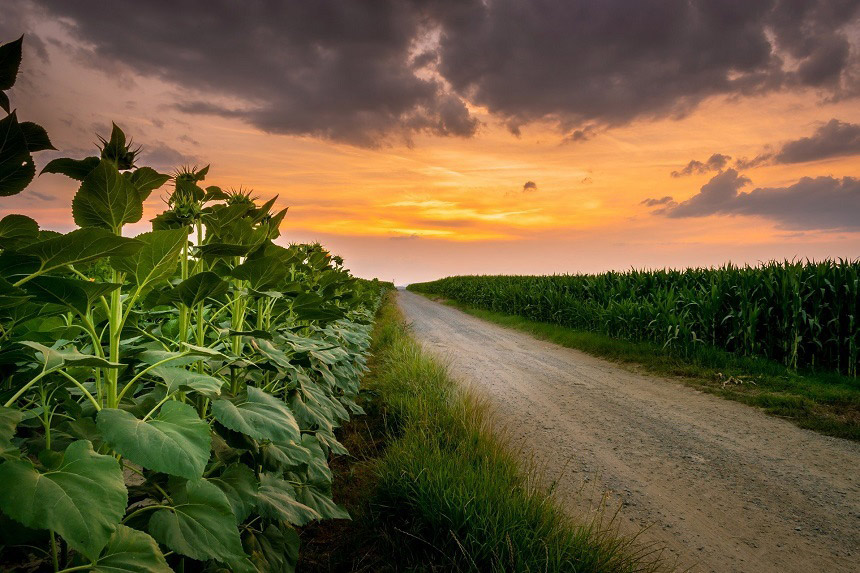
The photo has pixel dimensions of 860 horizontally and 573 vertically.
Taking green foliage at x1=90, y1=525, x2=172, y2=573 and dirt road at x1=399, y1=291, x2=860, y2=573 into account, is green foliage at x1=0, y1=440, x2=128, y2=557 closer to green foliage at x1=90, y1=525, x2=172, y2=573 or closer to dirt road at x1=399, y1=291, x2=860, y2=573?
green foliage at x1=90, y1=525, x2=172, y2=573

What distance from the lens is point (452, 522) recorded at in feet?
8.47

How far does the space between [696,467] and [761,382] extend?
4.24 m

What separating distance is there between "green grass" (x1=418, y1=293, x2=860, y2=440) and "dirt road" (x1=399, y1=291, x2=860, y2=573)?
0.37 meters

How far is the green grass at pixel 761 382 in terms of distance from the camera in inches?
234

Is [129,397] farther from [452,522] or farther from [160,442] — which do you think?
[452,522]

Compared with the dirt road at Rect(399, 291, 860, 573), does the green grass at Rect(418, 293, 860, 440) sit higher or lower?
higher

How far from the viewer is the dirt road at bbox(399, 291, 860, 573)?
321 centimetres

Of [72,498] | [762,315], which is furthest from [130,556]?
[762,315]

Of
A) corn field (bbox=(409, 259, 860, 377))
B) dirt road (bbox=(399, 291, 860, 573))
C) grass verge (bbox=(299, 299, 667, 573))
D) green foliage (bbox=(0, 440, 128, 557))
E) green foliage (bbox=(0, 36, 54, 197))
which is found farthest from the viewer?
corn field (bbox=(409, 259, 860, 377))

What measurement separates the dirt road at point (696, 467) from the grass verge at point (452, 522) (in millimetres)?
647

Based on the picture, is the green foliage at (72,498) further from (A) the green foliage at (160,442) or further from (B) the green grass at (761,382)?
(B) the green grass at (761,382)

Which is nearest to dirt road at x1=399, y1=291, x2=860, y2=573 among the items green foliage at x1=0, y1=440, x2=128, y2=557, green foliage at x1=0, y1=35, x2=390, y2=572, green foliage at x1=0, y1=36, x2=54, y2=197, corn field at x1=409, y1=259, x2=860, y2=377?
green foliage at x1=0, y1=35, x2=390, y2=572

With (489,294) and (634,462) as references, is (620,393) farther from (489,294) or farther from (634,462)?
(489,294)

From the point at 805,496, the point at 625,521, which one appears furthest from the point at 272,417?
the point at 805,496
